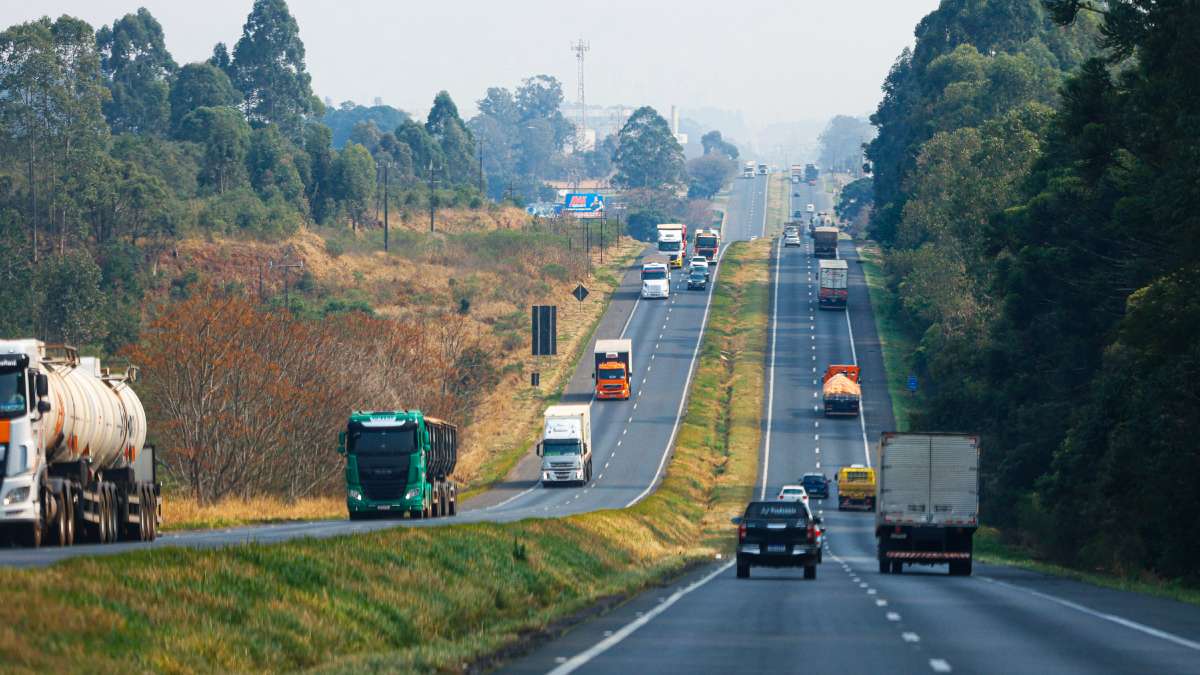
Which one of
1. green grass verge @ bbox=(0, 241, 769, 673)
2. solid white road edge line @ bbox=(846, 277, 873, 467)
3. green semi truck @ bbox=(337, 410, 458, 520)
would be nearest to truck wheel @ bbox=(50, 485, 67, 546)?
green grass verge @ bbox=(0, 241, 769, 673)

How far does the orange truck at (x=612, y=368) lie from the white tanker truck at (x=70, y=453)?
73949 millimetres

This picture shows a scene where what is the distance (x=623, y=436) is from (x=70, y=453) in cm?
7256

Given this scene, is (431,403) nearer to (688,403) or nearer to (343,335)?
(343,335)

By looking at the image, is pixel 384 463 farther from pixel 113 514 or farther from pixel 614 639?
pixel 614 639

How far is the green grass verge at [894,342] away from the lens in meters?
113

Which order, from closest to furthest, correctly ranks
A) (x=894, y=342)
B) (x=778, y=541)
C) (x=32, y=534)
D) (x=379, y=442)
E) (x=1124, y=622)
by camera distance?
(x=1124, y=622), (x=32, y=534), (x=778, y=541), (x=379, y=442), (x=894, y=342)

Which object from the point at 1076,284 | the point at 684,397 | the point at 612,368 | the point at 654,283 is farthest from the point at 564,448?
the point at 654,283

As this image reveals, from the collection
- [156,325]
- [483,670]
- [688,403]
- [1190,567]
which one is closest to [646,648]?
[483,670]

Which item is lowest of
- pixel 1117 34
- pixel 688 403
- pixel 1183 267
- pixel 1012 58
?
pixel 688 403

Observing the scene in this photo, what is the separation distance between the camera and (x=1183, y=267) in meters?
44.2

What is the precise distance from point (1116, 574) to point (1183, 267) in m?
8.57

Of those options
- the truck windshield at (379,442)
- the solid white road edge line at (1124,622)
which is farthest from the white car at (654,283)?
the solid white road edge line at (1124,622)

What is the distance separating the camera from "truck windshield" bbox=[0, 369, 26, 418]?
32.1 m

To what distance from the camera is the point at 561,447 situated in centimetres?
9006
